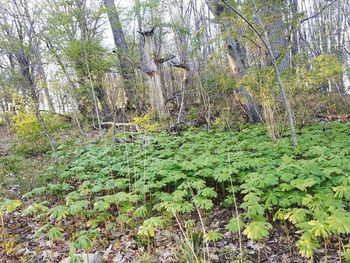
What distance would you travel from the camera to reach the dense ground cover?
8.74ft

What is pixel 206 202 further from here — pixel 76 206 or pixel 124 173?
pixel 124 173

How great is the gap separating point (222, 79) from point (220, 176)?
15.4ft

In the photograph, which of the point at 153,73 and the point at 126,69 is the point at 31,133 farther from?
the point at 126,69

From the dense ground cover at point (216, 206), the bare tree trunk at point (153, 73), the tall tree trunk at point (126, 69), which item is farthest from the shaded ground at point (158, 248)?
the tall tree trunk at point (126, 69)

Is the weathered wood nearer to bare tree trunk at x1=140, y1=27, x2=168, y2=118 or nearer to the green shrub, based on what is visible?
bare tree trunk at x1=140, y1=27, x2=168, y2=118

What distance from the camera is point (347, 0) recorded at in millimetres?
9664

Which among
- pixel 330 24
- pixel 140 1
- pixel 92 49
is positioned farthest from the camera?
pixel 330 24

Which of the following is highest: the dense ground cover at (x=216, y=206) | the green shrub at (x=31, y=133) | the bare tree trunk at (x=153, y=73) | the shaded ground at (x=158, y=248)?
the bare tree trunk at (x=153, y=73)

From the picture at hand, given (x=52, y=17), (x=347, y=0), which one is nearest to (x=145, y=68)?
(x=52, y=17)

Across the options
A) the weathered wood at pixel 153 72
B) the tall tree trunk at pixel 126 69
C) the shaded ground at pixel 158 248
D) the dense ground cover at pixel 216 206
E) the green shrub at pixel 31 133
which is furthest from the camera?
the tall tree trunk at pixel 126 69

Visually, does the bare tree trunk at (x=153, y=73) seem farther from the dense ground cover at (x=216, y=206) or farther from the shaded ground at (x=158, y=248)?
the shaded ground at (x=158, y=248)

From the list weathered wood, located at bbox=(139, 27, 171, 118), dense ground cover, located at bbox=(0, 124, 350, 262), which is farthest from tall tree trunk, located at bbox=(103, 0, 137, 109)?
dense ground cover, located at bbox=(0, 124, 350, 262)

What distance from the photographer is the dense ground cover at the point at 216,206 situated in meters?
2.67

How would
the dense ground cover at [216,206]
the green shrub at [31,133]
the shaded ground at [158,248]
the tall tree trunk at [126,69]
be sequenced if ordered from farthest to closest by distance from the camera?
the tall tree trunk at [126,69] → the green shrub at [31,133] → the shaded ground at [158,248] → the dense ground cover at [216,206]
